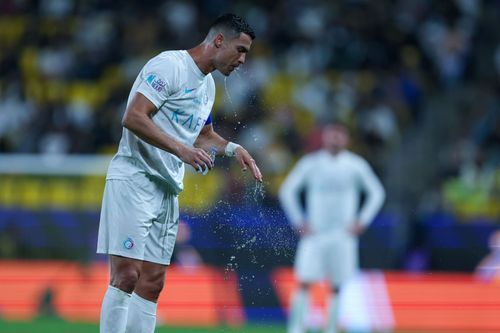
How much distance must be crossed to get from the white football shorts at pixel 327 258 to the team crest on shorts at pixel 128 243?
589 cm

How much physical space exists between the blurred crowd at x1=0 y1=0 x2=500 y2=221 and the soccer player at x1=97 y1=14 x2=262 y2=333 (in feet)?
27.9

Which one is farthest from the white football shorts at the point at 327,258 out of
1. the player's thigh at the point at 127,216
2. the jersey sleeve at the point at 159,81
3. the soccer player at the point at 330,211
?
the jersey sleeve at the point at 159,81

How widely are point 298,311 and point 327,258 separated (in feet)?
2.60

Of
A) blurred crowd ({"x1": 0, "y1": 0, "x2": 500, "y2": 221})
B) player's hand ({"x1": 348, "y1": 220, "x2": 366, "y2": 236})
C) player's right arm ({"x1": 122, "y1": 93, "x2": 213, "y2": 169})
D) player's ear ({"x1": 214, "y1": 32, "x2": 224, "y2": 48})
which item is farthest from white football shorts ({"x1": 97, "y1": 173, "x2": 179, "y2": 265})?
blurred crowd ({"x1": 0, "y1": 0, "x2": 500, "y2": 221})

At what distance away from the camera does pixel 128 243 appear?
6691 mm

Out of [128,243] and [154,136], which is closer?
[154,136]

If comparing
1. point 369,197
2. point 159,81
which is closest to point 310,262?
point 369,197

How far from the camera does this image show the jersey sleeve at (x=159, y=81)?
6.60 m

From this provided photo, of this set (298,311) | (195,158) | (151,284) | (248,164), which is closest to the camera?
(195,158)

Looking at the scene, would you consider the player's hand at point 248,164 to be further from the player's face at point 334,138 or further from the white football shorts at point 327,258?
the white football shorts at point 327,258

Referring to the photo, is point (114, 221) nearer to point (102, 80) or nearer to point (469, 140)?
point (469, 140)

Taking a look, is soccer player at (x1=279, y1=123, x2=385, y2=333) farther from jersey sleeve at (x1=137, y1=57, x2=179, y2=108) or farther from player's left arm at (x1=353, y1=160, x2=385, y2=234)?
jersey sleeve at (x1=137, y1=57, x2=179, y2=108)

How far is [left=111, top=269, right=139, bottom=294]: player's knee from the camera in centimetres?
664

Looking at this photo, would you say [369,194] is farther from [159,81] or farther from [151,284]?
[159,81]
